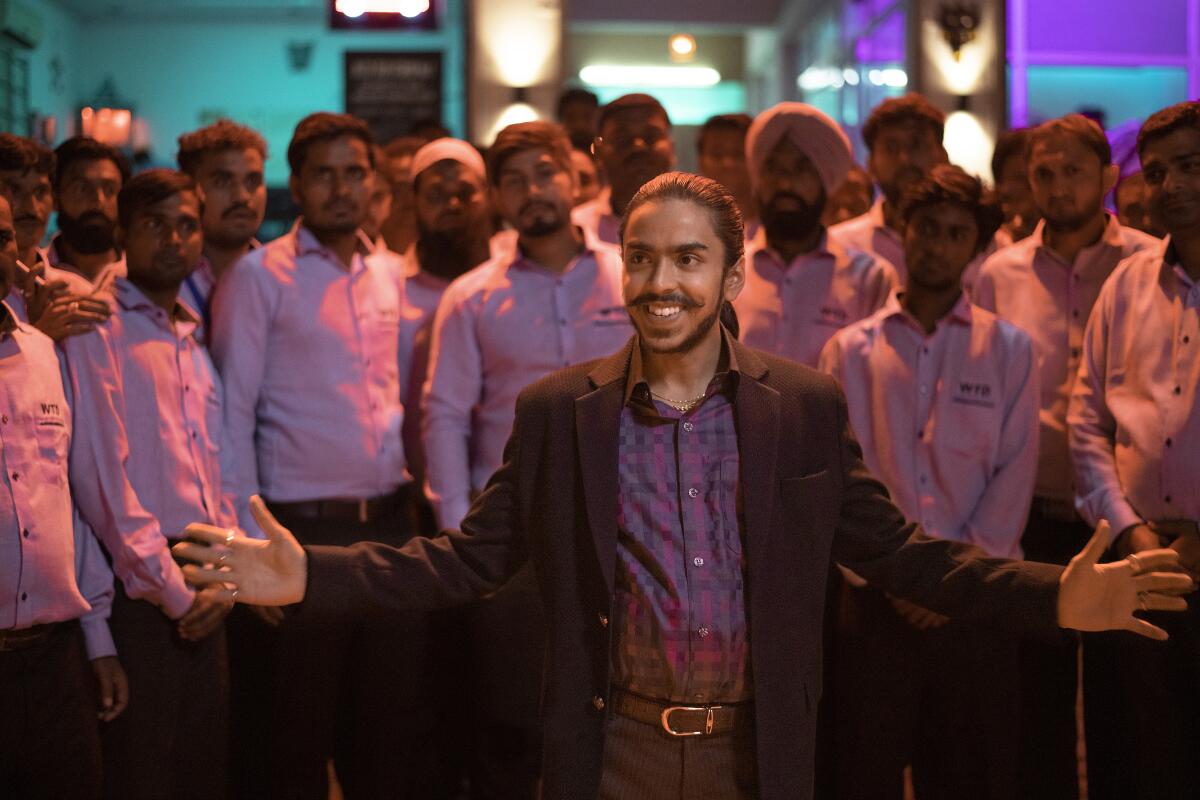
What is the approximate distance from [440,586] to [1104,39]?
1063cm

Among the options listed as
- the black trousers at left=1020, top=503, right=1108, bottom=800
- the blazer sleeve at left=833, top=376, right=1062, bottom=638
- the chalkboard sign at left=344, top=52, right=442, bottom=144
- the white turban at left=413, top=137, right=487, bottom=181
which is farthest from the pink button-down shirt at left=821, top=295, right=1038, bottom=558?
the chalkboard sign at left=344, top=52, right=442, bottom=144

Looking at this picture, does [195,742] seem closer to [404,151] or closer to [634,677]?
[634,677]

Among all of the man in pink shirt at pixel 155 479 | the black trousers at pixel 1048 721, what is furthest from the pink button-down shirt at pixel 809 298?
the man in pink shirt at pixel 155 479

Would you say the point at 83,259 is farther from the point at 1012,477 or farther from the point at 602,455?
the point at 1012,477

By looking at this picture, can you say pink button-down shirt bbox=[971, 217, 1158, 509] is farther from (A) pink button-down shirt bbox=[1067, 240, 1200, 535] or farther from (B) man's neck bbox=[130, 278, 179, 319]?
(B) man's neck bbox=[130, 278, 179, 319]

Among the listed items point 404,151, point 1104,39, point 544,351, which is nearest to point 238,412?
point 544,351

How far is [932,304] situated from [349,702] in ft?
6.84

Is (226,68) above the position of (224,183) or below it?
above

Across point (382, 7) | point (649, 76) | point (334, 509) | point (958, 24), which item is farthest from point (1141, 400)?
point (649, 76)

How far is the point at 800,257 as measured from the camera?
420 centimetres

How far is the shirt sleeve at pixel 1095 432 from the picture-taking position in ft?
11.1

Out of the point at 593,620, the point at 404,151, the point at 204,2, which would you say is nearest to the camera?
the point at 593,620

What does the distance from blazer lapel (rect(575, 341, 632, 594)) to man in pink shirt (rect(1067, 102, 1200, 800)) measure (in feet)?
5.43

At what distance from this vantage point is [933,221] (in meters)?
3.67
